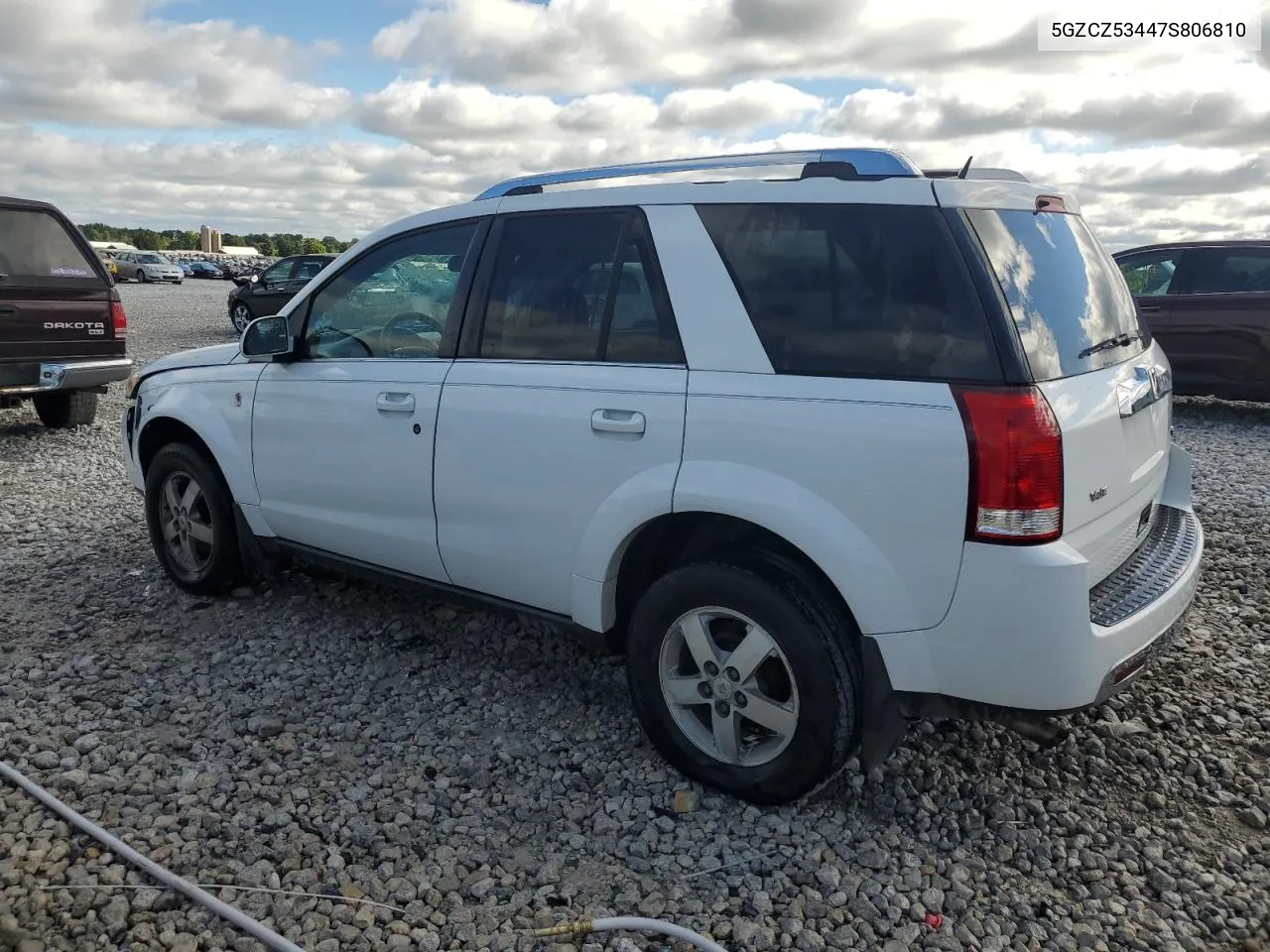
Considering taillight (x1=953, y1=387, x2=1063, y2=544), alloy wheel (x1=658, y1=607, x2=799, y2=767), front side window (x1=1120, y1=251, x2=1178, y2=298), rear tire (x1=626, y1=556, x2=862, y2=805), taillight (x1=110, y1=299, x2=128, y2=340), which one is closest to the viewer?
taillight (x1=953, y1=387, x2=1063, y2=544)

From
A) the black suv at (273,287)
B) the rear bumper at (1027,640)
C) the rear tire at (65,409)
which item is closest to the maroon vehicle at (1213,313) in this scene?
the rear bumper at (1027,640)

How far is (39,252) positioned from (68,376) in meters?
1.09

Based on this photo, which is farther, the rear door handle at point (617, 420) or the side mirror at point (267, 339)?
the side mirror at point (267, 339)

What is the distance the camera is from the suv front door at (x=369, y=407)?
384cm

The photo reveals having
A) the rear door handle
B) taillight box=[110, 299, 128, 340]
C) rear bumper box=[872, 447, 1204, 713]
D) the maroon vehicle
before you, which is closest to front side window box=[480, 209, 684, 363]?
the rear door handle

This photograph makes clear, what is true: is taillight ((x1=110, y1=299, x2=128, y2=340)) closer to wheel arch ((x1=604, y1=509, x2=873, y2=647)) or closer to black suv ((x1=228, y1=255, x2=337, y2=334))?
wheel arch ((x1=604, y1=509, x2=873, y2=647))

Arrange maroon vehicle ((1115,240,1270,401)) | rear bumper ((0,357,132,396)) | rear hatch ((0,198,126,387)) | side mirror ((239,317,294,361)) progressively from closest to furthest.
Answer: side mirror ((239,317,294,361)), rear hatch ((0,198,126,387)), rear bumper ((0,357,132,396)), maroon vehicle ((1115,240,1270,401))

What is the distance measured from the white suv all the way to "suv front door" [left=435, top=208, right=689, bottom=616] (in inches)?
0.4

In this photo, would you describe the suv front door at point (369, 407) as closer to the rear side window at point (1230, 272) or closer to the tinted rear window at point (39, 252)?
the tinted rear window at point (39, 252)

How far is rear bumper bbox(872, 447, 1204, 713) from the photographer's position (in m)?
2.59

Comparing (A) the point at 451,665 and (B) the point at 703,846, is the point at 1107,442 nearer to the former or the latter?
(B) the point at 703,846

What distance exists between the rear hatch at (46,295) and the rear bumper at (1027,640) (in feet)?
27.3

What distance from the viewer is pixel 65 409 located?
983cm

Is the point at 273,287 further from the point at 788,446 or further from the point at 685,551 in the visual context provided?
the point at 788,446
